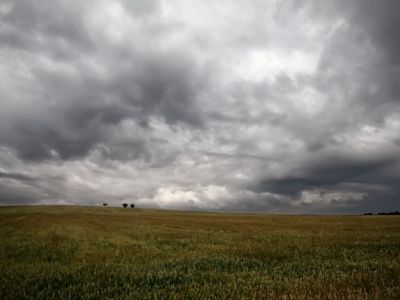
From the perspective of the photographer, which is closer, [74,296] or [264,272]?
[74,296]

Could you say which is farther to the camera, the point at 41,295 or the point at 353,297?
the point at 41,295

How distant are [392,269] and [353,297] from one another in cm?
418

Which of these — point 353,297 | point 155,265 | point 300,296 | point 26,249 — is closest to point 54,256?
point 26,249

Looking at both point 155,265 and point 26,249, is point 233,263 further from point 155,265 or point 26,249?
point 26,249

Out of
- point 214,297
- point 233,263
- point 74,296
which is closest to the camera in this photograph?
point 214,297

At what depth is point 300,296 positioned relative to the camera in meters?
7.09

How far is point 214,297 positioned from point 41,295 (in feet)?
14.5

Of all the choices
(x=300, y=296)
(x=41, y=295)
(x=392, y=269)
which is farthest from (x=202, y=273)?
(x=392, y=269)

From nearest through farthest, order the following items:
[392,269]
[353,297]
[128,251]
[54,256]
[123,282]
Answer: [353,297]
[123,282]
[392,269]
[54,256]
[128,251]

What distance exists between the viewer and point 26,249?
18125mm

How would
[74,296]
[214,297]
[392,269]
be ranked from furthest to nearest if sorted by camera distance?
1. [392,269]
2. [74,296]
3. [214,297]

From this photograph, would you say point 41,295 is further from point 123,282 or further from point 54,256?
point 54,256

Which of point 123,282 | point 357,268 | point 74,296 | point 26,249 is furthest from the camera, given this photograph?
point 26,249

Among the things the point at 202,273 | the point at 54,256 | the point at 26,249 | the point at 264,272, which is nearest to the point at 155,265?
the point at 202,273
